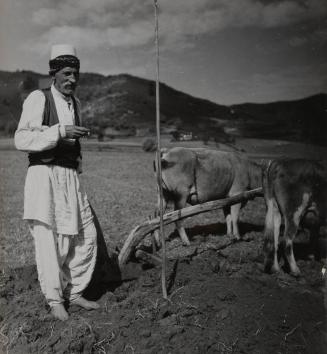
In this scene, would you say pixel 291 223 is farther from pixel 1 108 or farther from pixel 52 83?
pixel 1 108

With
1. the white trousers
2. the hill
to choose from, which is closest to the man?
the white trousers

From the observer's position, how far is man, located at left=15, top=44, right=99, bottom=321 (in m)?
3.21

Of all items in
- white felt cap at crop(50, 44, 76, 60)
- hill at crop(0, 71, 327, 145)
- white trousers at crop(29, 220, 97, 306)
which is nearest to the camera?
white trousers at crop(29, 220, 97, 306)

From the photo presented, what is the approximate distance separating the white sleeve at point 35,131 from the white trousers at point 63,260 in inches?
26.1

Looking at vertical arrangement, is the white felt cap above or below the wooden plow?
above

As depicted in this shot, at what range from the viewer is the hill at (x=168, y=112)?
5.23 metres

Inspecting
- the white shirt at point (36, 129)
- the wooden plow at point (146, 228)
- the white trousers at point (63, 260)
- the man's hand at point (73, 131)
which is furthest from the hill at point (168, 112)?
the wooden plow at point (146, 228)

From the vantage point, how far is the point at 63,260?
3.42 metres

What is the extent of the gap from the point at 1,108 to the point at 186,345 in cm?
728

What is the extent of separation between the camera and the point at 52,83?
137 inches

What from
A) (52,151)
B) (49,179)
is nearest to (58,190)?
(49,179)

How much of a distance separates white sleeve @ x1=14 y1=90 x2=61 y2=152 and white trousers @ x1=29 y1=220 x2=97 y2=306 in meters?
0.66

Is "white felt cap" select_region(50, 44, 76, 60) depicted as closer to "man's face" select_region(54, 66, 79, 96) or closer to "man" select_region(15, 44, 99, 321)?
"man" select_region(15, 44, 99, 321)

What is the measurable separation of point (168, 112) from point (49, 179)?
6.25m
